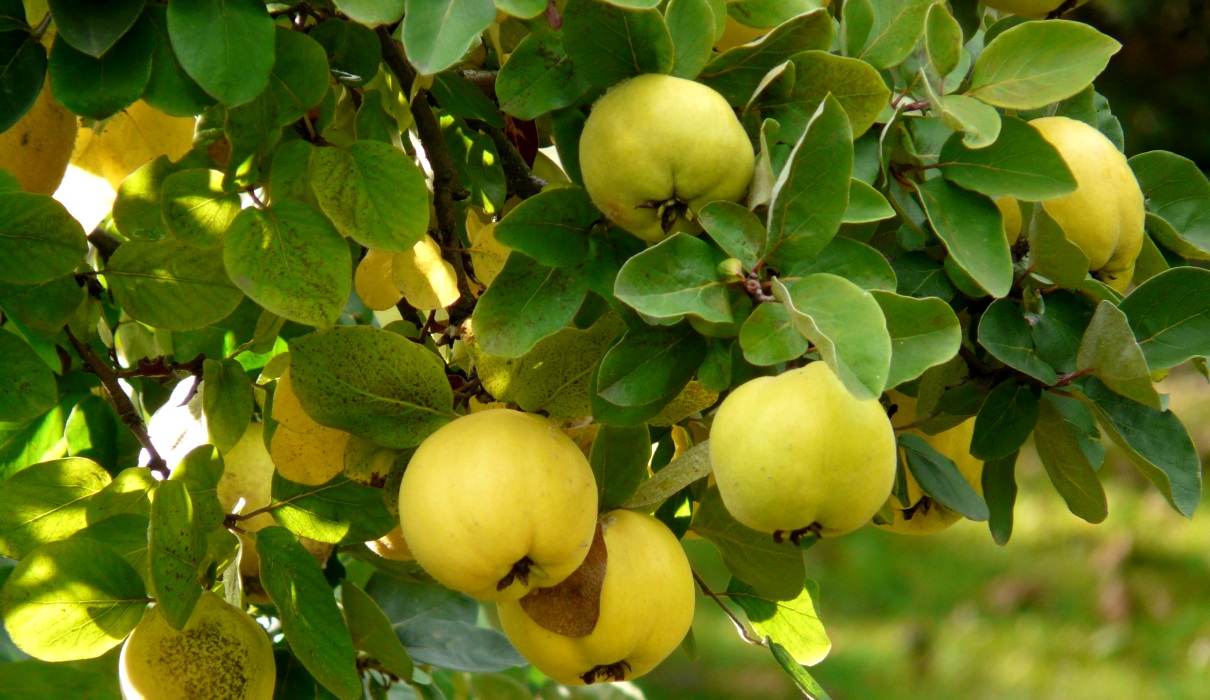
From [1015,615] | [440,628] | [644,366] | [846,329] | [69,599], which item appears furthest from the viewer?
[1015,615]

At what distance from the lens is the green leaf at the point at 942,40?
0.71m

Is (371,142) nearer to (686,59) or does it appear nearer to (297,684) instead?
(686,59)

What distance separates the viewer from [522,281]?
0.73 metres

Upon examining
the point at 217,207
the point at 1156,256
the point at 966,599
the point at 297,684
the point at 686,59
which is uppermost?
the point at 686,59

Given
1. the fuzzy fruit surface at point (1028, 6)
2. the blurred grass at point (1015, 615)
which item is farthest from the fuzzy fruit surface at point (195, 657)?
the blurred grass at point (1015, 615)

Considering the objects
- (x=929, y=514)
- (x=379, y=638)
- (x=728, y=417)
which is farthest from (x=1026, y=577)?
(x=728, y=417)

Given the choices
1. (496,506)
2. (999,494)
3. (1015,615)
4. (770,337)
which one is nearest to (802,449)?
(770,337)

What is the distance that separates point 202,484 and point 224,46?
313 mm

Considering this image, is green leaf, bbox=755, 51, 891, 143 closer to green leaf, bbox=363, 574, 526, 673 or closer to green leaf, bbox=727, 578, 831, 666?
green leaf, bbox=727, 578, 831, 666

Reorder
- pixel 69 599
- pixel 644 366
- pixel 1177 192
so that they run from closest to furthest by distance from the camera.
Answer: pixel 644 366
pixel 69 599
pixel 1177 192

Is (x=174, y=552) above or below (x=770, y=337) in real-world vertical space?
below

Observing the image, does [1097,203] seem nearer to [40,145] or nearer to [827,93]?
[827,93]

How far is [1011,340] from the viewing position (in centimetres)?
78

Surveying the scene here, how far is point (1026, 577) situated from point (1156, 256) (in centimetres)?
297
